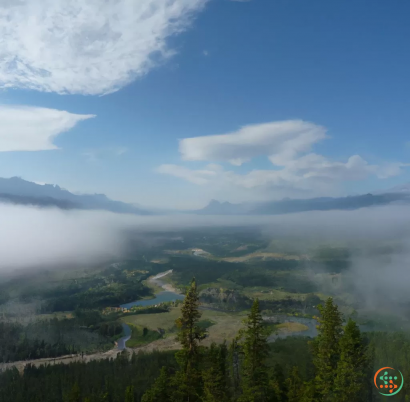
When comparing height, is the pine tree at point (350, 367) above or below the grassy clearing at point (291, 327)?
above

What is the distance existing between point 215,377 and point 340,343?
10883 mm

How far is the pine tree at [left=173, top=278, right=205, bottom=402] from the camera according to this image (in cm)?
2839

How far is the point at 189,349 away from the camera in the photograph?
28.8m

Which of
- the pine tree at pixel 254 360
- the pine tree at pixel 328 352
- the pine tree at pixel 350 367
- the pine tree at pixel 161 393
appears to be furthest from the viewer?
the pine tree at pixel 161 393

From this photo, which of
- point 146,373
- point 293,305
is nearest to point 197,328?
point 146,373

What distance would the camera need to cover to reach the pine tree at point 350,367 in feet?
87.4

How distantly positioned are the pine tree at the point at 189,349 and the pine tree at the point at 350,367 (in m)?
11.7

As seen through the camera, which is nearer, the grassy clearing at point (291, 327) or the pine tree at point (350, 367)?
the pine tree at point (350, 367)

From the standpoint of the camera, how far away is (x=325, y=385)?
93.4 feet

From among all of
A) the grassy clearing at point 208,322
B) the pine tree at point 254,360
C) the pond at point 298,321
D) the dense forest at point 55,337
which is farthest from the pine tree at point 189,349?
the dense forest at point 55,337

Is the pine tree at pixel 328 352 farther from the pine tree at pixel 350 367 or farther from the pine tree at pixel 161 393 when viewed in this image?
the pine tree at pixel 161 393

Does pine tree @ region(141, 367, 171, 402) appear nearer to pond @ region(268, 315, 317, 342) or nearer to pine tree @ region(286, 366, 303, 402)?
pine tree @ region(286, 366, 303, 402)

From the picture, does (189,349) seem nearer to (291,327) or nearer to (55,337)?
(55,337)

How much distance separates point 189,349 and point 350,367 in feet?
43.9
